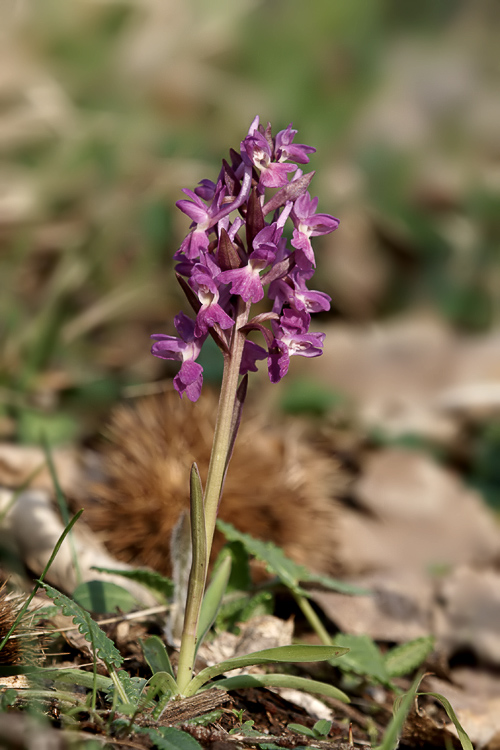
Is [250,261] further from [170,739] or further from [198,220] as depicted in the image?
[170,739]

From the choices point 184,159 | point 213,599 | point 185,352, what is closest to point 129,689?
point 213,599

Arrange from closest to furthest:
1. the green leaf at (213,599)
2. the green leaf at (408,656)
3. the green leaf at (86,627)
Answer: the green leaf at (86,627)
the green leaf at (213,599)
the green leaf at (408,656)

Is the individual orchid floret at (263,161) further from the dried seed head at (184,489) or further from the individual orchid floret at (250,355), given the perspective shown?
the dried seed head at (184,489)

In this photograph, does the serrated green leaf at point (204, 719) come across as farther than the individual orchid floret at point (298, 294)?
No

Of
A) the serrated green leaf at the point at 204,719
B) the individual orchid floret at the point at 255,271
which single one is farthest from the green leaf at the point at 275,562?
the individual orchid floret at the point at 255,271

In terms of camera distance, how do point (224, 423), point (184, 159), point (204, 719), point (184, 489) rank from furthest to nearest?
point (184, 159) → point (184, 489) → point (224, 423) → point (204, 719)

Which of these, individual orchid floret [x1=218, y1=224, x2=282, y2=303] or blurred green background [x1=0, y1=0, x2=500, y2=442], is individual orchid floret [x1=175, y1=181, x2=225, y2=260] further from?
blurred green background [x1=0, y1=0, x2=500, y2=442]
